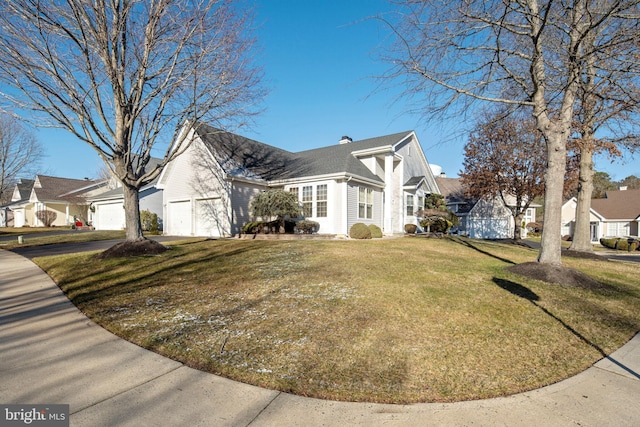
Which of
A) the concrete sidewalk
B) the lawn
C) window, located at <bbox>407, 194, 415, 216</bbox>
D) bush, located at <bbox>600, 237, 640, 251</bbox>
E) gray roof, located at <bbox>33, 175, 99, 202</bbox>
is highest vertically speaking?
gray roof, located at <bbox>33, 175, 99, 202</bbox>

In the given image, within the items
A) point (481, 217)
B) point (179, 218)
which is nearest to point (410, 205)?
point (481, 217)

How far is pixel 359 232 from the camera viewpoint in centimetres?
1523

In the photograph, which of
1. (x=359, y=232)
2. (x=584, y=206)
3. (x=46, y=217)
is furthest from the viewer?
(x=46, y=217)

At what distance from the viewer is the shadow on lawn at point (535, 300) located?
3.39 metres

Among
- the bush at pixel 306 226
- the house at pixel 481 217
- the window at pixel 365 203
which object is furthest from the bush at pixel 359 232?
the house at pixel 481 217

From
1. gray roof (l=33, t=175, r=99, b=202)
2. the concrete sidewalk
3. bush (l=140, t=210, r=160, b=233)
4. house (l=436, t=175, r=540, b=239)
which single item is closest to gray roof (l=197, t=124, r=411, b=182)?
bush (l=140, t=210, r=160, b=233)

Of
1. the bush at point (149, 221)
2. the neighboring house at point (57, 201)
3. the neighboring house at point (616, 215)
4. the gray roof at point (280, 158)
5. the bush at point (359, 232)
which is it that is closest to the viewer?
the bush at point (359, 232)

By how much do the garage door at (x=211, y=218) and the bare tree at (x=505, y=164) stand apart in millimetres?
15958

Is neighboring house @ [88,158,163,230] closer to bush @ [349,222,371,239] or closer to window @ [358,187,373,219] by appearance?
window @ [358,187,373,219]

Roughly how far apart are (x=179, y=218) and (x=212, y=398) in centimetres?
1830

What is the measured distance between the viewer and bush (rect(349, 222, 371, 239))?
1521cm

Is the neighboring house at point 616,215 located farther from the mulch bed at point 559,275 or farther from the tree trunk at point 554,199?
the mulch bed at point 559,275

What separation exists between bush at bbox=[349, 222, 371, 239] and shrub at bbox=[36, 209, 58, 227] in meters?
33.7

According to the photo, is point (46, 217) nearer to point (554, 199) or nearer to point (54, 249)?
point (54, 249)
